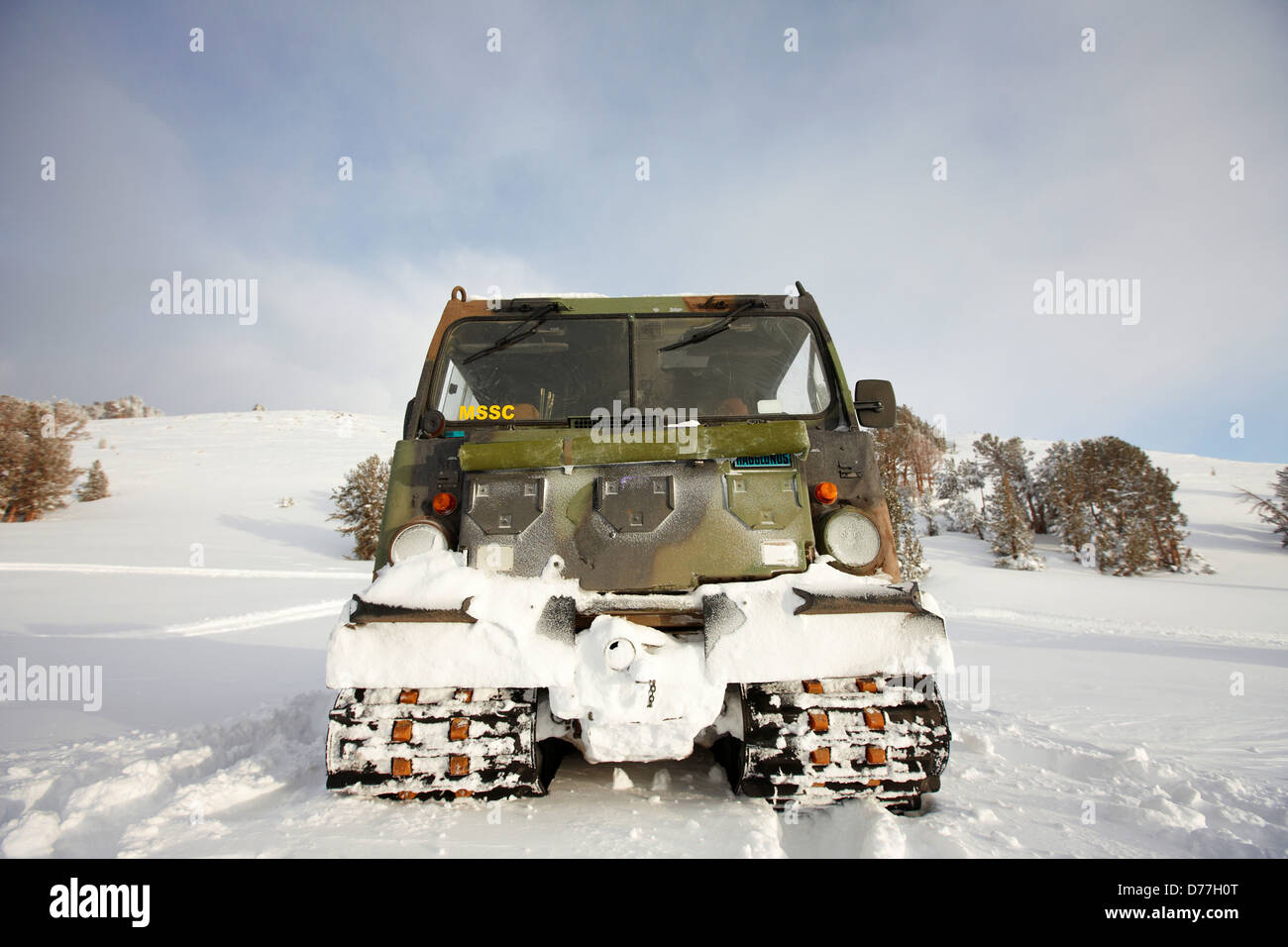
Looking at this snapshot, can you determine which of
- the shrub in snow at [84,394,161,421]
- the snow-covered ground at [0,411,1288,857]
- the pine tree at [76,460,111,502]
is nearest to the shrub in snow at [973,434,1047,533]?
the snow-covered ground at [0,411,1288,857]

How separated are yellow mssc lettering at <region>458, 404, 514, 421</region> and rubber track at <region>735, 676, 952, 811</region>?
2007mm

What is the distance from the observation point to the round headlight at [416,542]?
2.91 m

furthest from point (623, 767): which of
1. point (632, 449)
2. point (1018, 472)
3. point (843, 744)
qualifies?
point (1018, 472)

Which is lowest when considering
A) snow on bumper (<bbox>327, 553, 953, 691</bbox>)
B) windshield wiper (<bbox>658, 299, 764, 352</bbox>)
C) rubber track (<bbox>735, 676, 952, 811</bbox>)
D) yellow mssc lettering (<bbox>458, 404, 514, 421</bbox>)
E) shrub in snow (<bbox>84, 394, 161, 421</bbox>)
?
rubber track (<bbox>735, 676, 952, 811</bbox>)

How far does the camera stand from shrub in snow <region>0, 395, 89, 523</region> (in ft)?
82.5

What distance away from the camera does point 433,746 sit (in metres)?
2.43

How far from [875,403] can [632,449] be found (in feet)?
5.27

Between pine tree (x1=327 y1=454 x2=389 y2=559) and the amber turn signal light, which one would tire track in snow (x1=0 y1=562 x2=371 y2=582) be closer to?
pine tree (x1=327 y1=454 x2=389 y2=559)

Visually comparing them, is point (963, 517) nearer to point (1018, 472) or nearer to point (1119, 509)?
point (1018, 472)

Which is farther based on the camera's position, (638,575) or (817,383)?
(817,383)

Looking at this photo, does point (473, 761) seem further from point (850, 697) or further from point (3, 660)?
point (3, 660)

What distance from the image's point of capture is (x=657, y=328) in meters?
3.72
